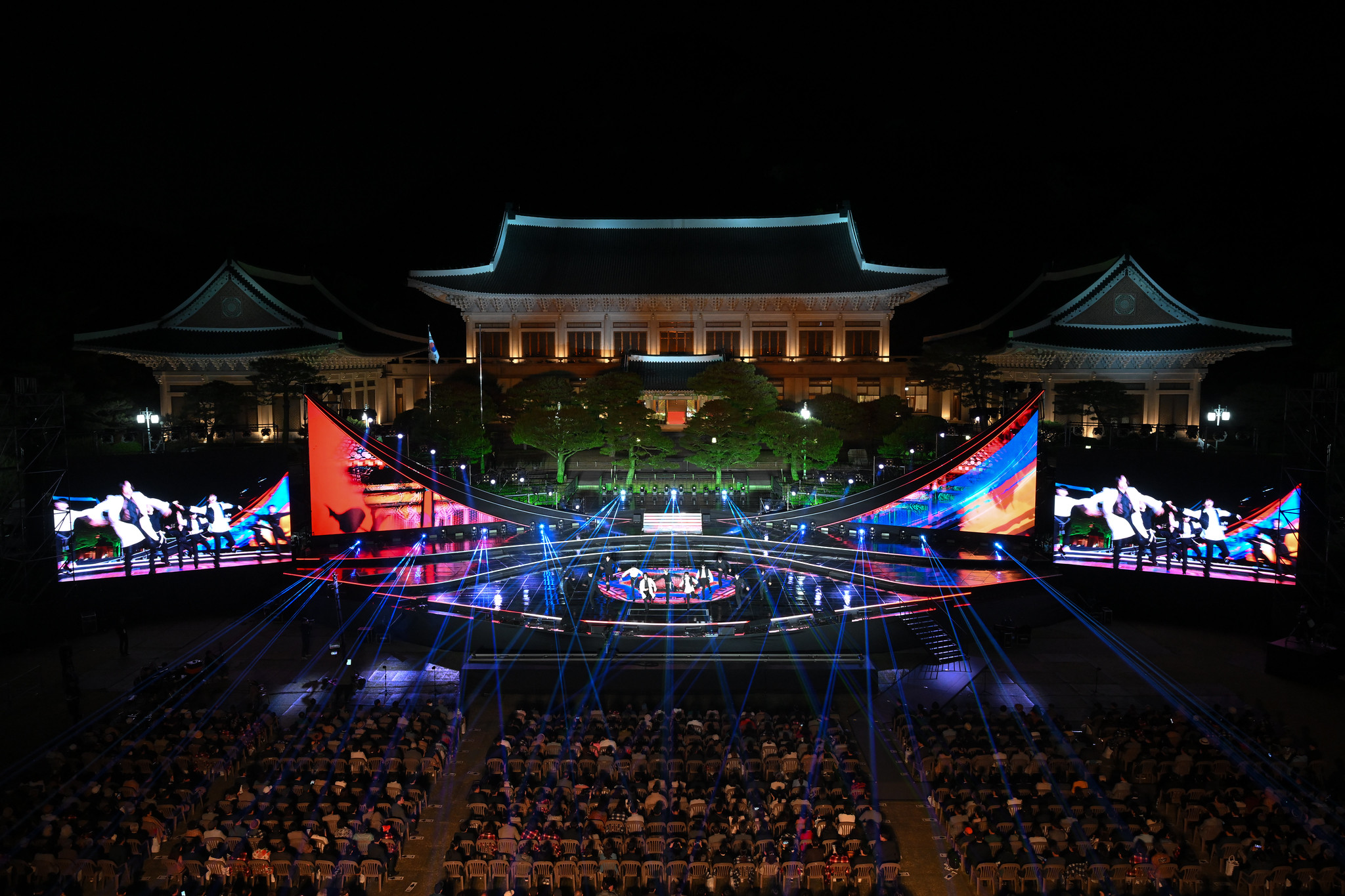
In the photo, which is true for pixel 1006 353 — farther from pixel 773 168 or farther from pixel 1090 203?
pixel 773 168

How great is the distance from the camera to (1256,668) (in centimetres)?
1761

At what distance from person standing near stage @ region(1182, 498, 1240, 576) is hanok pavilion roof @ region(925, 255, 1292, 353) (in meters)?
14.4

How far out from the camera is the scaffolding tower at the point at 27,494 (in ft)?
61.1

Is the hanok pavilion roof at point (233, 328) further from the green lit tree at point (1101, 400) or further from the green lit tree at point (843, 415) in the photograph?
the green lit tree at point (1101, 400)

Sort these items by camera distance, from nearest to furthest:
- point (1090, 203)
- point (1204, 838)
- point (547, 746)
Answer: point (1204, 838)
point (547, 746)
point (1090, 203)

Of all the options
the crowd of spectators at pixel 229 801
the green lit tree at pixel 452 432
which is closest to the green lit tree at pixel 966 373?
the green lit tree at pixel 452 432

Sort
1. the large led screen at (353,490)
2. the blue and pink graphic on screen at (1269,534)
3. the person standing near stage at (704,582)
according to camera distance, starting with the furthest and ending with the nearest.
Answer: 1. the large led screen at (353,490)
2. the person standing near stage at (704,582)
3. the blue and pink graphic on screen at (1269,534)

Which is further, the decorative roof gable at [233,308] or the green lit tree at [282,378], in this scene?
the decorative roof gable at [233,308]

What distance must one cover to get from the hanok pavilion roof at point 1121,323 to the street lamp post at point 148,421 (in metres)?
31.7

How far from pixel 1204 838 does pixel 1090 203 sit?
5935cm

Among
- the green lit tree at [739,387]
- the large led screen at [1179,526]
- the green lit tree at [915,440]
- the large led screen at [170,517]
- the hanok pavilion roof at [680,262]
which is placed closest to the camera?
the large led screen at [1179,526]

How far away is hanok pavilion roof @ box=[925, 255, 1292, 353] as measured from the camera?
33.5 m

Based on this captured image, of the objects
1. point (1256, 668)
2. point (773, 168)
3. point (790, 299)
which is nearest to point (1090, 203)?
point (773, 168)

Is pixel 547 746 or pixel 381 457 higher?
pixel 381 457
